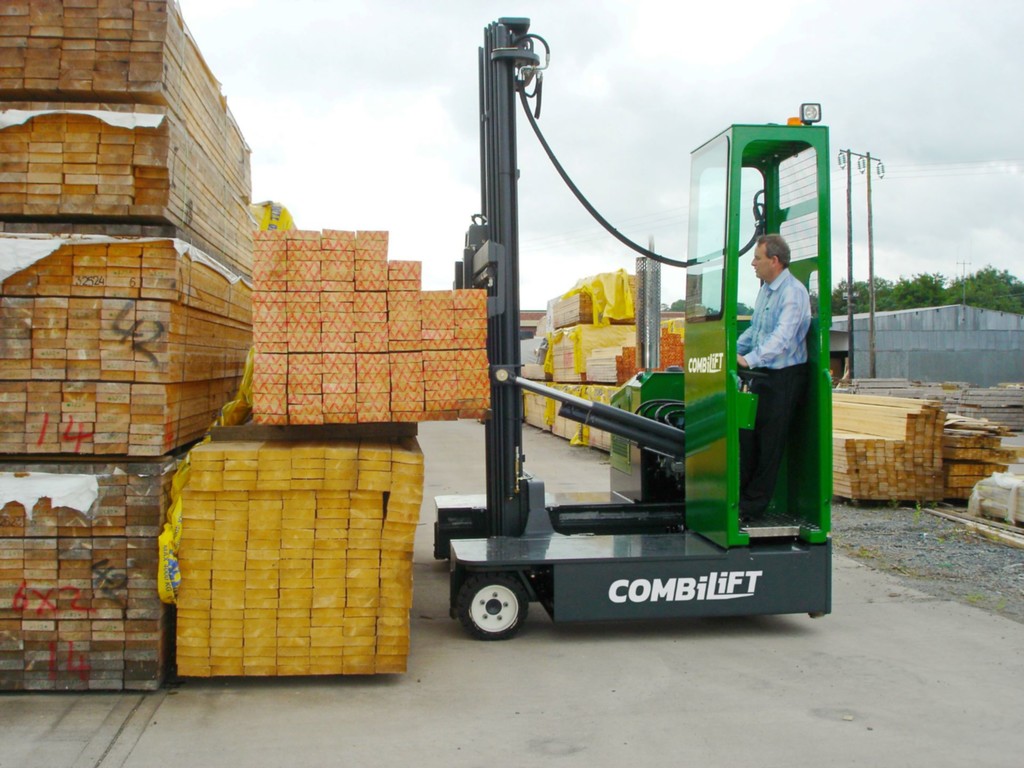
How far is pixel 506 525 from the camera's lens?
21.7ft

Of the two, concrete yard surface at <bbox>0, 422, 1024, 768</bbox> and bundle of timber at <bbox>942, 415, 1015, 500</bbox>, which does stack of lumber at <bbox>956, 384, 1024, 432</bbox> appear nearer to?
bundle of timber at <bbox>942, 415, 1015, 500</bbox>

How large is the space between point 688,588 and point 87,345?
3677 millimetres

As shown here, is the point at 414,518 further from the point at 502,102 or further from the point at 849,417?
the point at 849,417

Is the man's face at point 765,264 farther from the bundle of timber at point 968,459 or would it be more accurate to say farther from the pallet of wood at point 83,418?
the bundle of timber at point 968,459

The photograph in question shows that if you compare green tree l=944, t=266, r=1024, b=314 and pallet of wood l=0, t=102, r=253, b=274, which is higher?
green tree l=944, t=266, r=1024, b=314

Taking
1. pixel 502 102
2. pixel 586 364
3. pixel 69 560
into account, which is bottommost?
pixel 69 560

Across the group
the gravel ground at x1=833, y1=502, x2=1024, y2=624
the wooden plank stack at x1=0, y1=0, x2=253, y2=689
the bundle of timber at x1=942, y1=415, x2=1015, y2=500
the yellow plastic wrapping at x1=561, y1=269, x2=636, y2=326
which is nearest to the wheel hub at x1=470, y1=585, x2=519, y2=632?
the wooden plank stack at x1=0, y1=0, x2=253, y2=689

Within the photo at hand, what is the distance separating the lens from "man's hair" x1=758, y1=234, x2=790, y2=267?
20.1 ft

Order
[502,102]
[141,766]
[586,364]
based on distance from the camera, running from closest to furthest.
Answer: [141,766], [502,102], [586,364]

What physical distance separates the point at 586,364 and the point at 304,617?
14998 mm

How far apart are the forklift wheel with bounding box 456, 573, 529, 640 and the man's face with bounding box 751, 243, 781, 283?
95.9 inches

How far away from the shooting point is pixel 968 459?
1154 centimetres

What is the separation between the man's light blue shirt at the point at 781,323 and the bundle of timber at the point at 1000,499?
4.86 meters

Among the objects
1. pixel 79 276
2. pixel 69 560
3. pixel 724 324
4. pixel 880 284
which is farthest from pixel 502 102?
pixel 880 284
